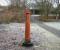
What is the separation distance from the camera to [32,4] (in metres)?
22.6

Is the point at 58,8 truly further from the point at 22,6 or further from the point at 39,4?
the point at 22,6

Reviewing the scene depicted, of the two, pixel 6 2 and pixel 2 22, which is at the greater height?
pixel 6 2

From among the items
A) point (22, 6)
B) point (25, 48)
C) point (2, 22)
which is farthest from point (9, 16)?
point (25, 48)

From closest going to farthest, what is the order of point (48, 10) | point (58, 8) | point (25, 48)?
point (25, 48)
point (48, 10)
point (58, 8)

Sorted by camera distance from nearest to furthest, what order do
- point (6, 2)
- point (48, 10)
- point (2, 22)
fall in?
point (2, 22)
point (6, 2)
point (48, 10)

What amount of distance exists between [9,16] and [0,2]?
3.70 metres

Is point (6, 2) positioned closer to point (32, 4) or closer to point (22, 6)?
point (22, 6)

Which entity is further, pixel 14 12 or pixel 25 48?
pixel 14 12

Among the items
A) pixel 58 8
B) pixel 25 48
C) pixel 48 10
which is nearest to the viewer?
pixel 25 48

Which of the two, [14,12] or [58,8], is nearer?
[14,12]

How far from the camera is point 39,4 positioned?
21.0 metres

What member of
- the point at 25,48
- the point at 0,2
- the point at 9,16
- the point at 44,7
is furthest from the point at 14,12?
the point at 25,48

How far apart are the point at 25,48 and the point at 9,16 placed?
10.1 meters

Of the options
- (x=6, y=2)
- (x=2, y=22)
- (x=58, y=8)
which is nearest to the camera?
(x=2, y=22)
